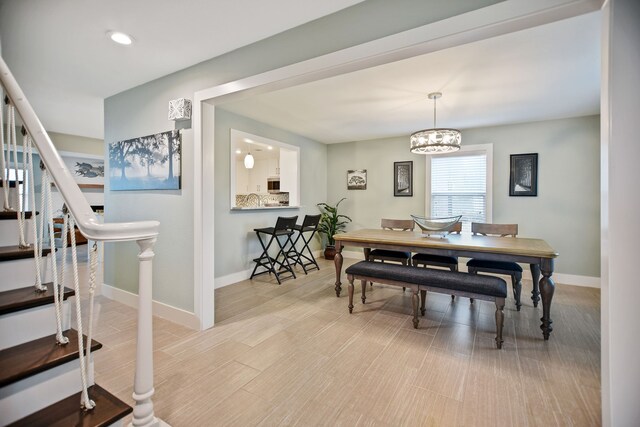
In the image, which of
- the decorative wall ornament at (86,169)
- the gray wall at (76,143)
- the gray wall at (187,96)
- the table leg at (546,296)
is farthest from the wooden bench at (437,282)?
the decorative wall ornament at (86,169)

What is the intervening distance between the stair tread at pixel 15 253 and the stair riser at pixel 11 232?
120 mm

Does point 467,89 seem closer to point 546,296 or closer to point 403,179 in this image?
point 546,296

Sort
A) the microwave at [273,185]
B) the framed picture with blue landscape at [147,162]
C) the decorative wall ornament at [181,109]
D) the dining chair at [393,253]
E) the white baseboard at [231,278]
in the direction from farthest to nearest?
the microwave at [273,185] < the white baseboard at [231,278] < the dining chair at [393,253] < the framed picture with blue landscape at [147,162] < the decorative wall ornament at [181,109]

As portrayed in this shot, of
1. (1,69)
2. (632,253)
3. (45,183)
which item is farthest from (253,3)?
(632,253)

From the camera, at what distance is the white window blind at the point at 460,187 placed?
4812 millimetres

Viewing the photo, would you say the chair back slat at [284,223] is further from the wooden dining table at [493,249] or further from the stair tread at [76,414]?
the stair tread at [76,414]

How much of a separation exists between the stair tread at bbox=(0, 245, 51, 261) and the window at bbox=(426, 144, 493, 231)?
5021 mm

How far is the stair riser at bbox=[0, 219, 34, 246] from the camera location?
5.54 feet

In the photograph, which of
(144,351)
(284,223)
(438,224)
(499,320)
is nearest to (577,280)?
(438,224)

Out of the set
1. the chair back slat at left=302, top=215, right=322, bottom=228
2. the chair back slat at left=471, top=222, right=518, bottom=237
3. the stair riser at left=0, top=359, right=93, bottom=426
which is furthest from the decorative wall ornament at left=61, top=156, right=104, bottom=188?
the chair back slat at left=471, top=222, right=518, bottom=237

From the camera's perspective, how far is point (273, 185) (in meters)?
7.80

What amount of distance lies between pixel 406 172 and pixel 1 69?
509cm

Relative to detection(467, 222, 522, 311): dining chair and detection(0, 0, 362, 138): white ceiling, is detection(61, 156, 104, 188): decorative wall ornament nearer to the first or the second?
detection(0, 0, 362, 138): white ceiling

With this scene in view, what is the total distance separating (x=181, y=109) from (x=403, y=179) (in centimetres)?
399
